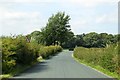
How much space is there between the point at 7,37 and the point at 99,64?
30.5ft

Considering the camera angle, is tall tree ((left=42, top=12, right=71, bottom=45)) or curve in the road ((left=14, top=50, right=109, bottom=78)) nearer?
curve in the road ((left=14, top=50, right=109, bottom=78))

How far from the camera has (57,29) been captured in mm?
118625

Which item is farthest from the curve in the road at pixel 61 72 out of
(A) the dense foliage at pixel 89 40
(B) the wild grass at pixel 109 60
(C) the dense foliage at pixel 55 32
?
(A) the dense foliage at pixel 89 40

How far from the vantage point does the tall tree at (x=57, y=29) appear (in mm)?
114375

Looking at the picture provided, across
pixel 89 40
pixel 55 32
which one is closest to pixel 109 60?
pixel 55 32

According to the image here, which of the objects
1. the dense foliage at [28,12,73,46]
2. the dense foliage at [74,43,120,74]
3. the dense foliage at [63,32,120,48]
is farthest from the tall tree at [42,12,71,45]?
the dense foliage at [74,43,120,74]

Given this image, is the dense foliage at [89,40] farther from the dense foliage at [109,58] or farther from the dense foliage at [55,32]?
the dense foliage at [109,58]

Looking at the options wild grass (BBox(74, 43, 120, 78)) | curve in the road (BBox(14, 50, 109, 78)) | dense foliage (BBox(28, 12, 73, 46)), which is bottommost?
curve in the road (BBox(14, 50, 109, 78))

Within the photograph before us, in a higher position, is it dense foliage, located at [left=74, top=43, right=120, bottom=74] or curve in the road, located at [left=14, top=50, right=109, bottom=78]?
dense foliage, located at [left=74, top=43, right=120, bottom=74]

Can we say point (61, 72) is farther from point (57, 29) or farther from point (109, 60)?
point (57, 29)

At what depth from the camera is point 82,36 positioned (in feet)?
485

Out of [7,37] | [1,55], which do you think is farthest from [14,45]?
[1,55]

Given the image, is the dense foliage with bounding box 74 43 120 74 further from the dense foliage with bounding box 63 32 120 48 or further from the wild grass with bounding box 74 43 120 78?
the dense foliage with bounding box 63 32 120 48

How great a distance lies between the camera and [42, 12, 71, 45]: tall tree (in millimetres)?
114375
